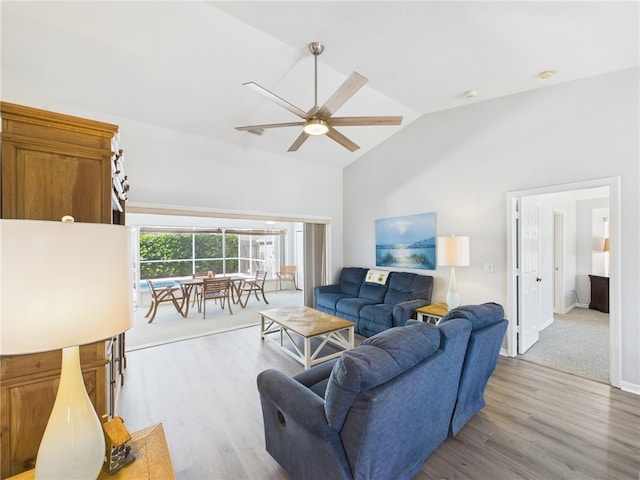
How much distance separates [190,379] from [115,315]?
264 cm

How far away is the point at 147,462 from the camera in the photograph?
113 centimetres

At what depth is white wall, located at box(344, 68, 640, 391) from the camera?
8.87ft

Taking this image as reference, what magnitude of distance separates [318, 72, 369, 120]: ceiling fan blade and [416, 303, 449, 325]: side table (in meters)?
2.74

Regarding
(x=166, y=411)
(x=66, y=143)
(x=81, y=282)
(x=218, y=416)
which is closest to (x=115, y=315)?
(x=81, y=282)

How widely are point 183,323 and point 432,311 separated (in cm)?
431

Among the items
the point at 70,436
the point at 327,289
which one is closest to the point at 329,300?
the point at 327,289

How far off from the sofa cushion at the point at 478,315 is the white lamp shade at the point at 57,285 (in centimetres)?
192

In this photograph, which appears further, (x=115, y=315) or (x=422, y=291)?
(x=422, y=291)

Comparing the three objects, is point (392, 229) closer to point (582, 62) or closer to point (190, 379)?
point (582, 62)

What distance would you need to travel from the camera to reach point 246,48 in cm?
277

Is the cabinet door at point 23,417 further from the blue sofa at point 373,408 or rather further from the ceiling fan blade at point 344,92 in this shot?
the ceiling fan blade at point 344,92

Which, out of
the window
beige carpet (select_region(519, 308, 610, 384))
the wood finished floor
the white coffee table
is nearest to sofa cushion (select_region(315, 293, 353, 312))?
the white coffee table

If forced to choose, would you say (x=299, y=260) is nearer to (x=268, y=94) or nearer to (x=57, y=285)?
(x=268, y=94)

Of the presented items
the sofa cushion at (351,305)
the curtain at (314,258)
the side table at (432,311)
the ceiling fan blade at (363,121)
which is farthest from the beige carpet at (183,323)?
the ceiling fan blade at (363,121)
